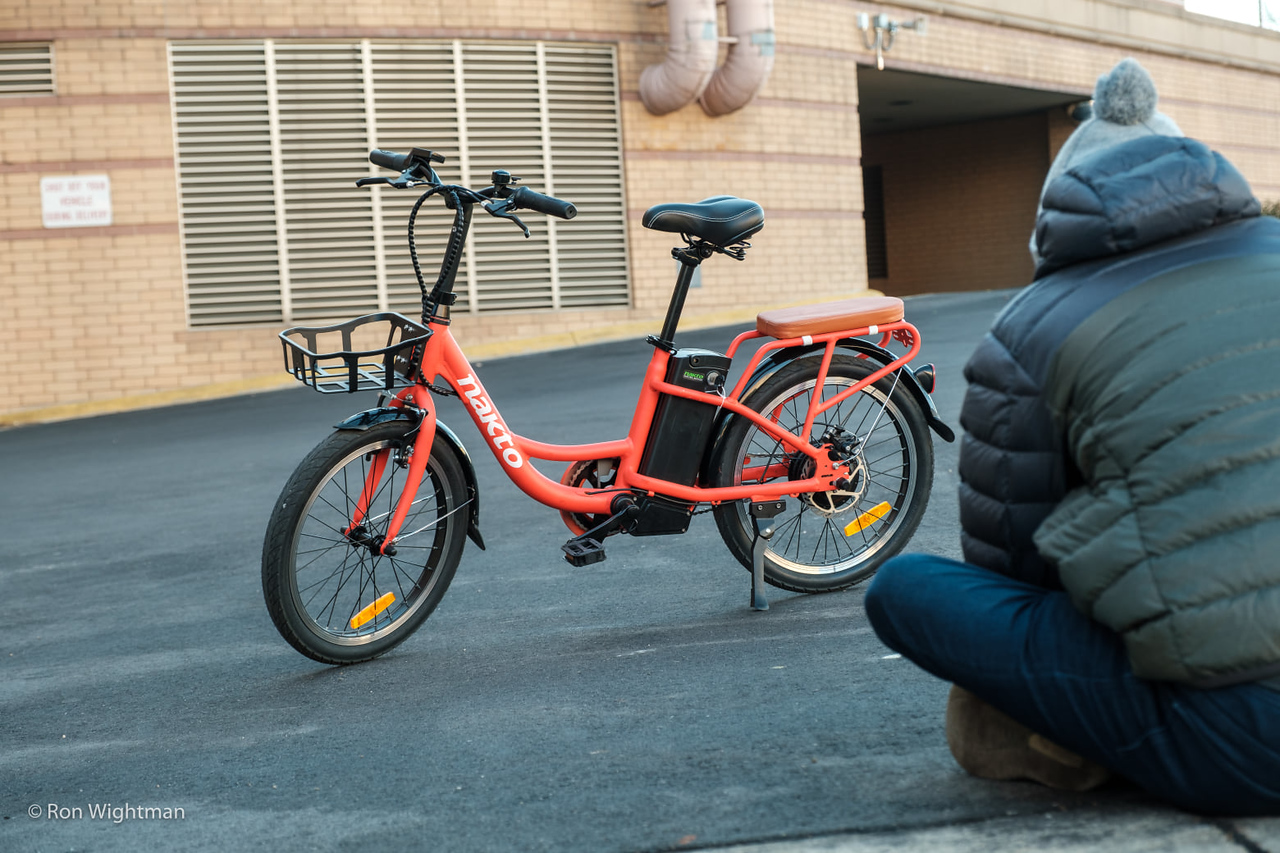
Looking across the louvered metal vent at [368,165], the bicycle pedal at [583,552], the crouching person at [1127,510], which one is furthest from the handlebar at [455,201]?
the louvered metal vent at [368,165]

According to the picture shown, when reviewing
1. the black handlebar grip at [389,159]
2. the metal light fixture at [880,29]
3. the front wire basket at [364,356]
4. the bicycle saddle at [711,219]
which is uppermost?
the metal light fixture at [880,29]

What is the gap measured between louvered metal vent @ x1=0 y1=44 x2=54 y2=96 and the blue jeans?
15.0 m

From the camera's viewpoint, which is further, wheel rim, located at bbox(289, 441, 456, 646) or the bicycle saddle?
the bicycle saddle

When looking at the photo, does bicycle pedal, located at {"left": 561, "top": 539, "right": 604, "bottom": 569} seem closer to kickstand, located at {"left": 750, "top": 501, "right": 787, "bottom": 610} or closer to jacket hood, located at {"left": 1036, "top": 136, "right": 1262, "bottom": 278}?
kickstand, located at {"left": 750, "top": 501, "right": 787, "bottom": 610}

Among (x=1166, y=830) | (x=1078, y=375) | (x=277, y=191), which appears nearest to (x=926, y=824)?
(x=1166, y=830)

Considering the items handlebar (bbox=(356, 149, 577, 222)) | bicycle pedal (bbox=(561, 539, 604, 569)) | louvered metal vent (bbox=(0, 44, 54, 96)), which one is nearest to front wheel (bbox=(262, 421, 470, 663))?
bicycle pedal (bbox=(561, 539, 604, 569))

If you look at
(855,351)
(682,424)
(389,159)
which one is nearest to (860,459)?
(855,351)

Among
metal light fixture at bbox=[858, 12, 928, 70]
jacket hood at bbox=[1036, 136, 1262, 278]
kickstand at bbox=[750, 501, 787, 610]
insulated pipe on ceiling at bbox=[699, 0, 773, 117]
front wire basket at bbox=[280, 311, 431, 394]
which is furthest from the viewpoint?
metal light fixture at bbox=[858, 12, 928, 70]

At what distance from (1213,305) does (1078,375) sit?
0.26 meters

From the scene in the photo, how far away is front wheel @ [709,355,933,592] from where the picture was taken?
4.58 metres

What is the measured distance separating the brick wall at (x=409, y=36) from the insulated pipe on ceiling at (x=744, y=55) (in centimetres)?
56

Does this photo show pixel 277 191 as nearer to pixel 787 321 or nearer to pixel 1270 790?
pixel 787 321

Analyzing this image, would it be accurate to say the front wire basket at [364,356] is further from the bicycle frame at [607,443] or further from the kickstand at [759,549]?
the kickstand at [759,549]

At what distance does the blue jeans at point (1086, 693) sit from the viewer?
225 centimetres
